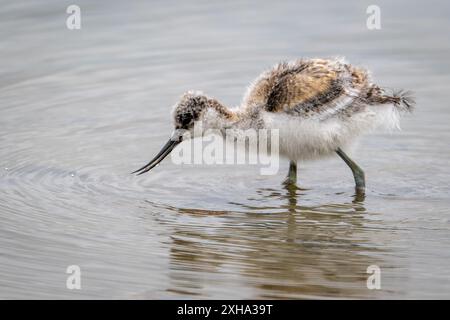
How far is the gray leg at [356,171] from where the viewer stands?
7.86m

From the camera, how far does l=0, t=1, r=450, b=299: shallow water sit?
5965 mm

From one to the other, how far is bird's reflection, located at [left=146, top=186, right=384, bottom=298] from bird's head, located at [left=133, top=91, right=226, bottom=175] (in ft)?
2.08

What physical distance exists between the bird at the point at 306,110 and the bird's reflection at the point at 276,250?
0.48 meters

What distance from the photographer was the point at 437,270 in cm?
598

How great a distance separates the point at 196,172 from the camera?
27.1 feet

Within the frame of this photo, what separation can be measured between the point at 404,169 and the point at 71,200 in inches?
111

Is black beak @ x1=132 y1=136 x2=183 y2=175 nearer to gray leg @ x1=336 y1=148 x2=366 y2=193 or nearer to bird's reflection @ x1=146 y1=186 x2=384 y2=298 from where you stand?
bird's reflection @ x1=146 y1=186 x2=384 y2=298

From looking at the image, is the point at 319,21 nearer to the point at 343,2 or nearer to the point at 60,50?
the point at 343,2

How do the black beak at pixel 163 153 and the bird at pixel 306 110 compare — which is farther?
the black beak at pixel 163 153

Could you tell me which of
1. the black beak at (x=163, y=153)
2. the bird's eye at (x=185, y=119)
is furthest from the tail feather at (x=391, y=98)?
the black beak at (x=163, y=153)

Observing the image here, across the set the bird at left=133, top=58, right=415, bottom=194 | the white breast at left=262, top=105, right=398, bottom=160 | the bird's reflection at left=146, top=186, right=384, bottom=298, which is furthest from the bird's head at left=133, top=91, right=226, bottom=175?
the bird's reflection at left=146, top=186, right=384, bottom=298

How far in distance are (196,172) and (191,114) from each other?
0.88 meters

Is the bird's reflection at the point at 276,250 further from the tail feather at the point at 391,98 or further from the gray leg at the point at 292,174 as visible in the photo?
the tail feather at the point at 391,98

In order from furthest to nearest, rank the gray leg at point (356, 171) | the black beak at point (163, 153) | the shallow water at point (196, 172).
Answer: the gray leg at point (356, 171) < the black beak at point (163, 153) < the shallow water at point (196, 172)
